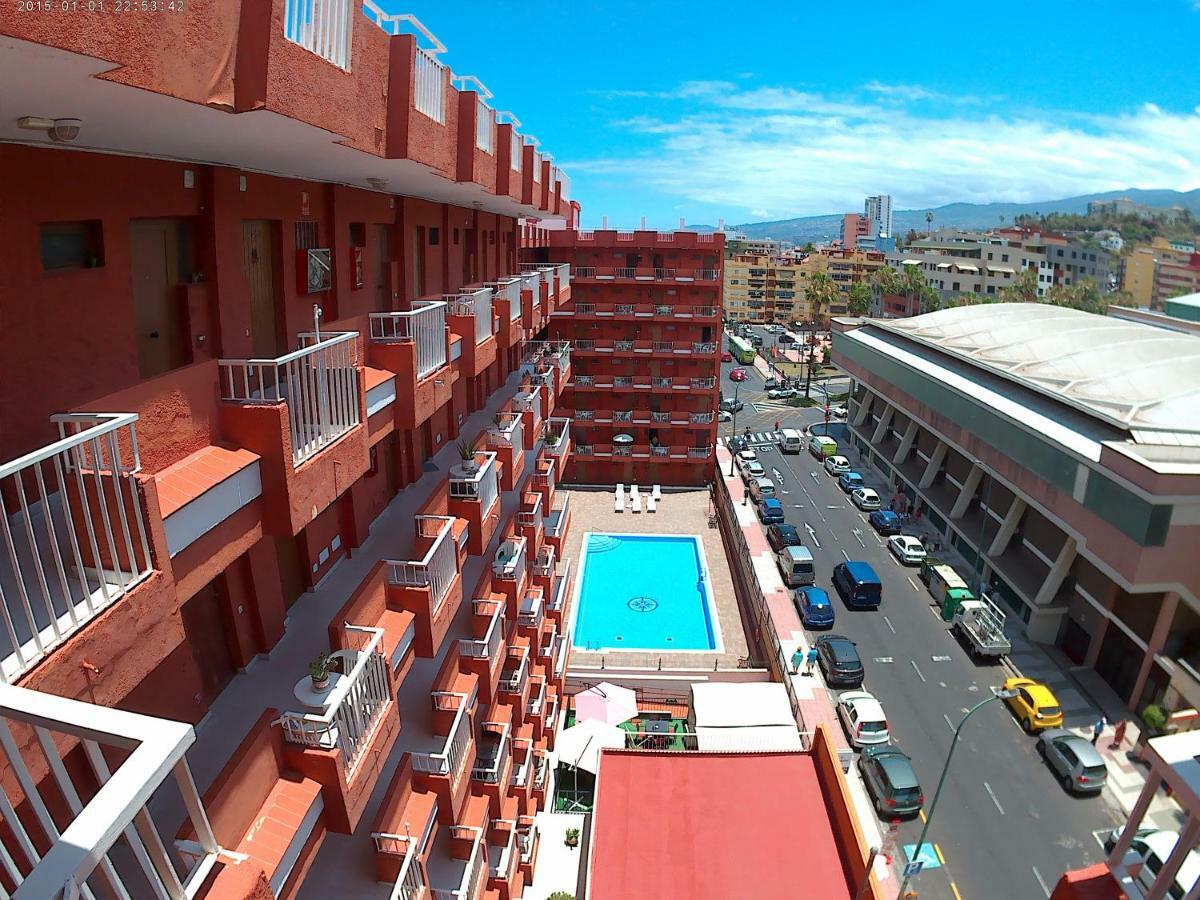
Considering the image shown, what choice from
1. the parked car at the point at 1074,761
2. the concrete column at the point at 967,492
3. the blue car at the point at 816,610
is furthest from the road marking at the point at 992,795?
the concrete column at the point at 967,492

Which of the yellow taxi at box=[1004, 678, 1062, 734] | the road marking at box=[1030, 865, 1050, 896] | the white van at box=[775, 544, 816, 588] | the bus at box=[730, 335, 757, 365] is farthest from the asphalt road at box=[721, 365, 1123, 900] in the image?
the bus at box=[730, 335, 757, 365]

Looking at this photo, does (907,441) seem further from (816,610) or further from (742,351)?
(742,351)

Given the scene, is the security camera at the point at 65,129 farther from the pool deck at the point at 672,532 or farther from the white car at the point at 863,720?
the pool deck at the point at 672,532

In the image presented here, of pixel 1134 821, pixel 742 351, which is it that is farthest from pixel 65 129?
pixel 742 351

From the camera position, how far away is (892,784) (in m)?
22.1

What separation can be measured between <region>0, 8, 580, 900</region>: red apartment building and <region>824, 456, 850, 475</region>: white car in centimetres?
4336

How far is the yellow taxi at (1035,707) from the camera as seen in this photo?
25453 mm

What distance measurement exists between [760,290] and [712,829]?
4816 inches

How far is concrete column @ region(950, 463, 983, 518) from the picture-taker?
3888 centimetres

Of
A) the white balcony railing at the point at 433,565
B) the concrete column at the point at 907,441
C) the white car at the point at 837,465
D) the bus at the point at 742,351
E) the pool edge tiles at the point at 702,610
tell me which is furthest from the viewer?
the bus at the point at 742,351

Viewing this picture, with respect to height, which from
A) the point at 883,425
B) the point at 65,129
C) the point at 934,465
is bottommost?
the point at 934,465

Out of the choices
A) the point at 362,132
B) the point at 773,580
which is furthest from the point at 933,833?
the point at 362,132

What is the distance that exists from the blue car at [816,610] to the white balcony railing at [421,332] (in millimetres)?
24564

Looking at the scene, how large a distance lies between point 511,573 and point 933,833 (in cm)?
1552
